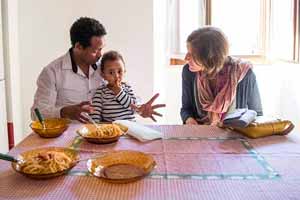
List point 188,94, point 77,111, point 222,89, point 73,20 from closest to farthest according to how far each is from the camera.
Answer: point 77,111 < point 222,89 < point 188,94 < point 73,20

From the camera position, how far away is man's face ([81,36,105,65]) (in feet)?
6.62

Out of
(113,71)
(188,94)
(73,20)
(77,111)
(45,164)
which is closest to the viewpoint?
(45,164)

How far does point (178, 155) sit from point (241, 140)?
317 mm

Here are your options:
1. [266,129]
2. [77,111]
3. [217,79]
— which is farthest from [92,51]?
[266,129]

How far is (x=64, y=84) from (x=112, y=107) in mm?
287

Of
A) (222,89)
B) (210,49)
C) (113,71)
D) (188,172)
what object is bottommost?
(188,172)

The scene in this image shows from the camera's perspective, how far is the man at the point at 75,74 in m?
2.01

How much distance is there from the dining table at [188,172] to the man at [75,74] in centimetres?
49

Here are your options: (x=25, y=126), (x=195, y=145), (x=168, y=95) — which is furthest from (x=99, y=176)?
(x=168, y=95)

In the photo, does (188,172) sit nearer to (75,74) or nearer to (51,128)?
(51,128)

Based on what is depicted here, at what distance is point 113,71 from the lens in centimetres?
196

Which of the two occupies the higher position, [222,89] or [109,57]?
[109,57]

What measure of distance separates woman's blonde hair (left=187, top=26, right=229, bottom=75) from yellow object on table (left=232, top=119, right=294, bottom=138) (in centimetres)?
58

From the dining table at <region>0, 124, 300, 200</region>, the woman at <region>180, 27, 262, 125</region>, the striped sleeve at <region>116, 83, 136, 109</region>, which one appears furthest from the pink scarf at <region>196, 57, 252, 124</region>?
the dining table at <region>0, 124, 300, 200</region>
